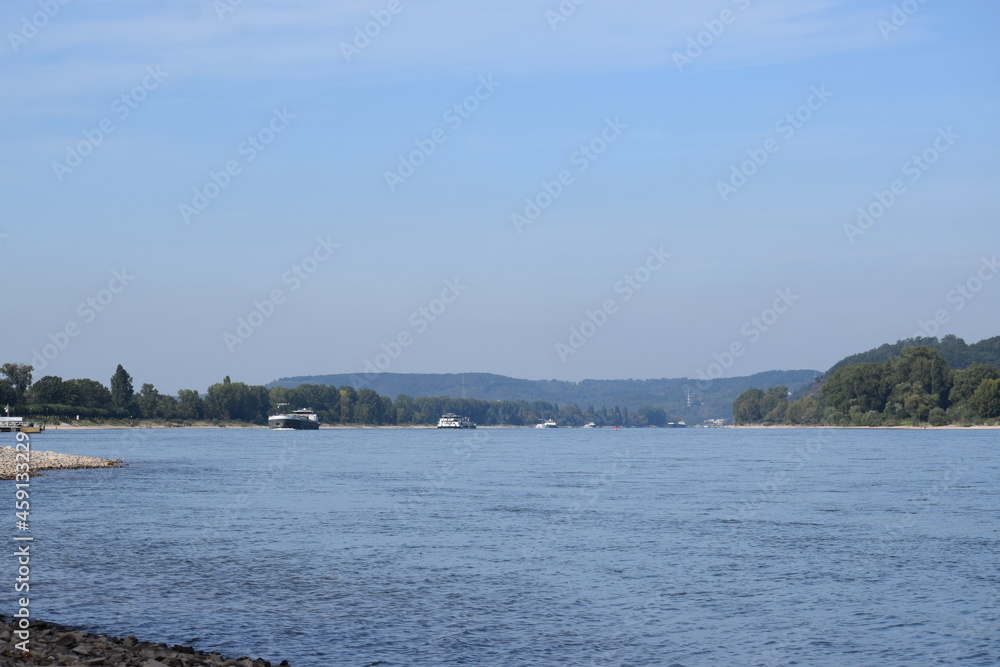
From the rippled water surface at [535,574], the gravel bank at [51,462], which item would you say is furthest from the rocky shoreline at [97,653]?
the gravel bank at [51,462]

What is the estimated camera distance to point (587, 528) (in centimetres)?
4756

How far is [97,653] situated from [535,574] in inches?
661

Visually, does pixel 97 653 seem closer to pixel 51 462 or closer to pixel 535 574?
pixel 535 574

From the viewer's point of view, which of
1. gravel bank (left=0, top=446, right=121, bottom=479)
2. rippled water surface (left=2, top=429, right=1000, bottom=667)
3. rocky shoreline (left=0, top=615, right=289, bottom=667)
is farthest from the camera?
gravel bank (left=0, top=446, right=121, bottom=479)

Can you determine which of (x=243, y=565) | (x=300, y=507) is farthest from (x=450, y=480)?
(x=243, y=565)

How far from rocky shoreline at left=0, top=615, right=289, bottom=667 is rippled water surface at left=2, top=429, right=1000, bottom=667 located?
210 centimetres

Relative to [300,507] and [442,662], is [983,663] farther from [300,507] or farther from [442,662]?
[300,507]

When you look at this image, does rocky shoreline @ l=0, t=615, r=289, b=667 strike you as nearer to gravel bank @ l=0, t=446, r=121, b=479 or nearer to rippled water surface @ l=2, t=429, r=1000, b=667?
rippled water surface @ l=2, t=429, r=1000, b=667

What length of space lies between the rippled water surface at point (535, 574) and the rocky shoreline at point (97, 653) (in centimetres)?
210

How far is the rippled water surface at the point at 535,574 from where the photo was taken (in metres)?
25.7

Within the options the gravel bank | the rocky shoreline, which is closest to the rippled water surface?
the rocky shoreline

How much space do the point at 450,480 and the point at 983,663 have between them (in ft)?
201

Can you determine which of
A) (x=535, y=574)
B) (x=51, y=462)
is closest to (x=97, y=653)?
(x=535, y=574)

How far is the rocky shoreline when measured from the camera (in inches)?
823
